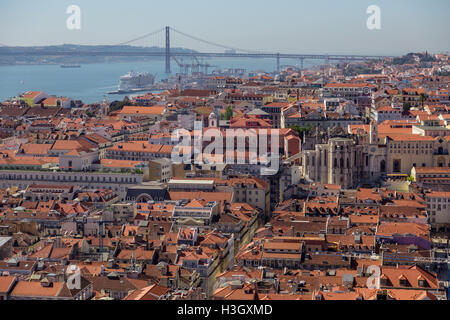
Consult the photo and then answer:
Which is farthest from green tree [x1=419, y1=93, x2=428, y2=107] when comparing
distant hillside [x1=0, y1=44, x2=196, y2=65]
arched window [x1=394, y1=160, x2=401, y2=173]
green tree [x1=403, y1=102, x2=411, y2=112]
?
distant hillside [x1=0, y1=44, x2=196, y2=65]

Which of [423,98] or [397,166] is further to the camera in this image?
[423,98]

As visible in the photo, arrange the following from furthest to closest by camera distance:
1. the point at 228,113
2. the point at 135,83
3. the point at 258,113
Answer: the point at 135,83, the point at 228,113, the point at 258,113

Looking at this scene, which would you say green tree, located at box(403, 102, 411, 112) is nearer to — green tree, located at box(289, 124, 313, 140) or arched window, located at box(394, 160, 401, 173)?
green tree, located at box(289, 124, 313, 140)

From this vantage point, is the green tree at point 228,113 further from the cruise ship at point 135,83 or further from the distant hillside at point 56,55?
the cruise ship at point 135,83

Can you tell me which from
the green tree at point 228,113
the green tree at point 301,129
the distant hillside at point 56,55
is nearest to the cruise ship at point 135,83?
the distant hillside at point 56,55

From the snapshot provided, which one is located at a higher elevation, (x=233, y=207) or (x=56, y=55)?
(x=56, y=55)

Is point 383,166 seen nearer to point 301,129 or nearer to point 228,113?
point 301,129

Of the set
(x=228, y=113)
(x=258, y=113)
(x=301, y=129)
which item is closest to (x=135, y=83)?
(x=228, y=113)
